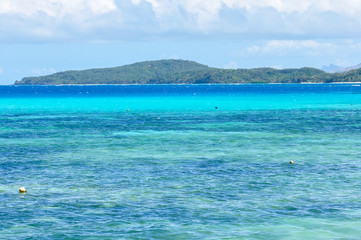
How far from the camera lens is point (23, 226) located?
1022 inches

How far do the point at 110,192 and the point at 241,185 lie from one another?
810cm

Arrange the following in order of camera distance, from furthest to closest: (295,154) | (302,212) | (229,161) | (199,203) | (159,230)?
(295,154)
(229,161)
(199,203)
(302,212)
(159,230)

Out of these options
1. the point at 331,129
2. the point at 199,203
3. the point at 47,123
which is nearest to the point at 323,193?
the point at 199,203

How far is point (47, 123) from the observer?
262 feet

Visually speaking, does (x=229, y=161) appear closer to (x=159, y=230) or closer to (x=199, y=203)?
(x=199, y=203)

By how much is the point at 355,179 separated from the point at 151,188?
43.8ft

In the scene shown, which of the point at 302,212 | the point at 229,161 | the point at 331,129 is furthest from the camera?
the point at 331,129

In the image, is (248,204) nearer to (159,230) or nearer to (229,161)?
(159,230)

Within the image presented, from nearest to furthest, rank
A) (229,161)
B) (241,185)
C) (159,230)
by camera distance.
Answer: (159,230)
(241,185)
(229,161)

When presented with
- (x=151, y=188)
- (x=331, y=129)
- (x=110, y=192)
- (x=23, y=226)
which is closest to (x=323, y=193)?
(x=151, y=188)

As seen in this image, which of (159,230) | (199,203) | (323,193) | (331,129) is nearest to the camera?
(159,230)

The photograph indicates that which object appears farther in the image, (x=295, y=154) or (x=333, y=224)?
(x=295, y=154)

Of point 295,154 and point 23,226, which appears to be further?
point 295,154

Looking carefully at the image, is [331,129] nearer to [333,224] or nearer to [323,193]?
[323,193]
